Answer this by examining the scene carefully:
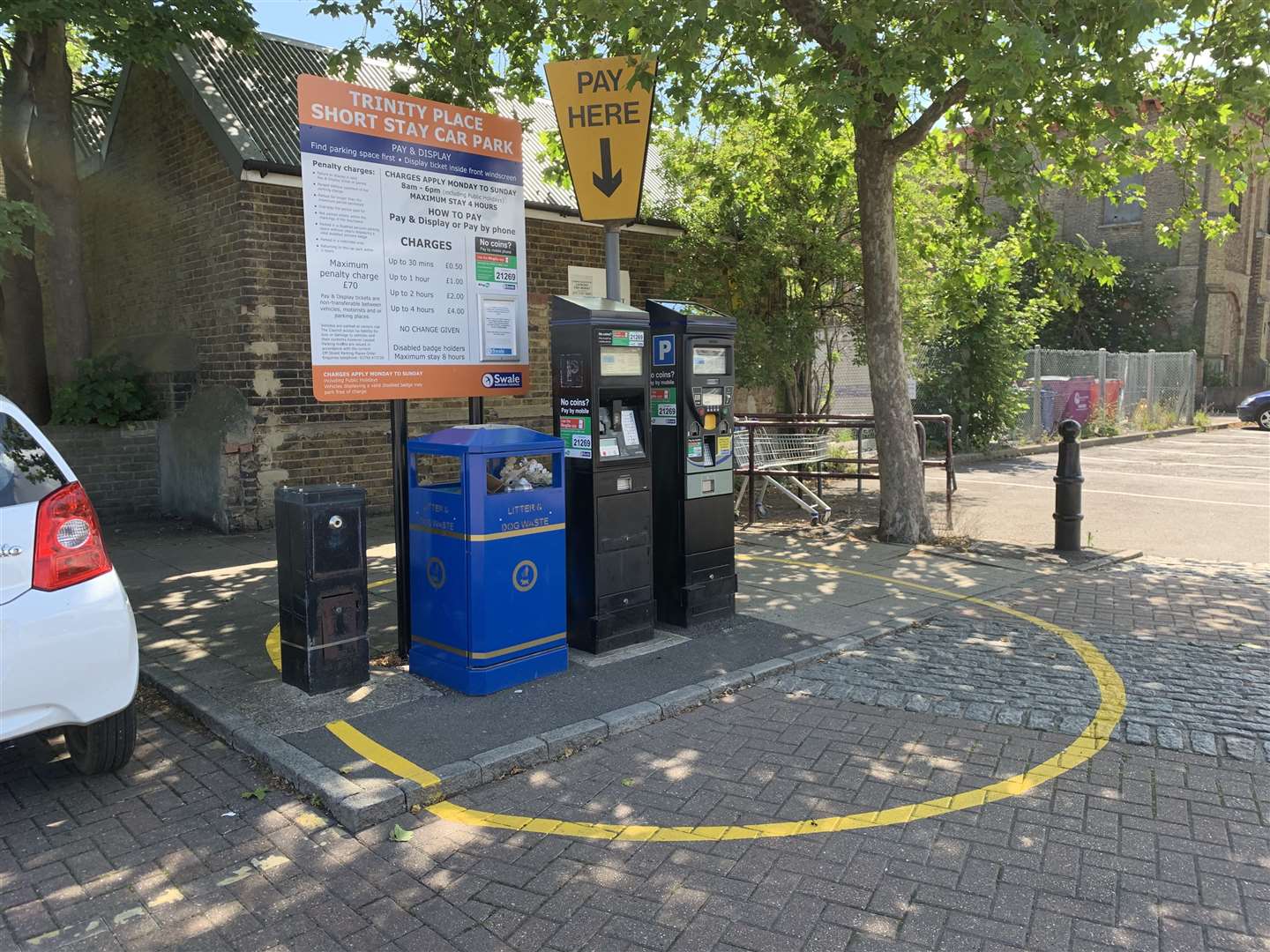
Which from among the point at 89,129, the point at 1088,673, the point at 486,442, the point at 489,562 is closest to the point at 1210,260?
the point at 1088,673

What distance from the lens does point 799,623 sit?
6.30m

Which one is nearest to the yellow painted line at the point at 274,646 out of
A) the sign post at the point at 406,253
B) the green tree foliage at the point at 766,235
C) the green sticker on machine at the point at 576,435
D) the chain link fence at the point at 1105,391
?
the sign post at the point at 406,253

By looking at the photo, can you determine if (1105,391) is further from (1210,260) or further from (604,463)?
(604,463)

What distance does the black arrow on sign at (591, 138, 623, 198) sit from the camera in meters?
6.01

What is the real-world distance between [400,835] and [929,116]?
24.8ft

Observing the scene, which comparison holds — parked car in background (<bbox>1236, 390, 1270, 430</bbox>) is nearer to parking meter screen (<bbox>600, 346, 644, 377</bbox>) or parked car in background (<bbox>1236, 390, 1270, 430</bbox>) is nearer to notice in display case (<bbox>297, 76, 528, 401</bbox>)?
parking meter screen (<bbox>600, 346, 644, 377</bbox>)

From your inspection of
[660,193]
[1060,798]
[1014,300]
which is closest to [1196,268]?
[1014,300]

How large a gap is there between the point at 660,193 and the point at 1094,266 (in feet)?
23.4

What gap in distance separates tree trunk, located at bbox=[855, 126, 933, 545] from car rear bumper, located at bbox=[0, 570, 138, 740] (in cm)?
699

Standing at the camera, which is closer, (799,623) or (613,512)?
(613,512)

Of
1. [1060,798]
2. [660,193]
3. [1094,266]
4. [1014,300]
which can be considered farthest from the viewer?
[1014,300]

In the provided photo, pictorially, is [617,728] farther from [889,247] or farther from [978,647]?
[889,247]

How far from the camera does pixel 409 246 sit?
17.1ft

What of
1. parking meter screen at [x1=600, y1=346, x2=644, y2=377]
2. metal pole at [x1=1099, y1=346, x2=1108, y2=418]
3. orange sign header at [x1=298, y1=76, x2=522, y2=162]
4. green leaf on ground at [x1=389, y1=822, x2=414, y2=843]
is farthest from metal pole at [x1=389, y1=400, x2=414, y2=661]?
metal pole at [x1=1099, y1=346, x2=1108, y2=418]
